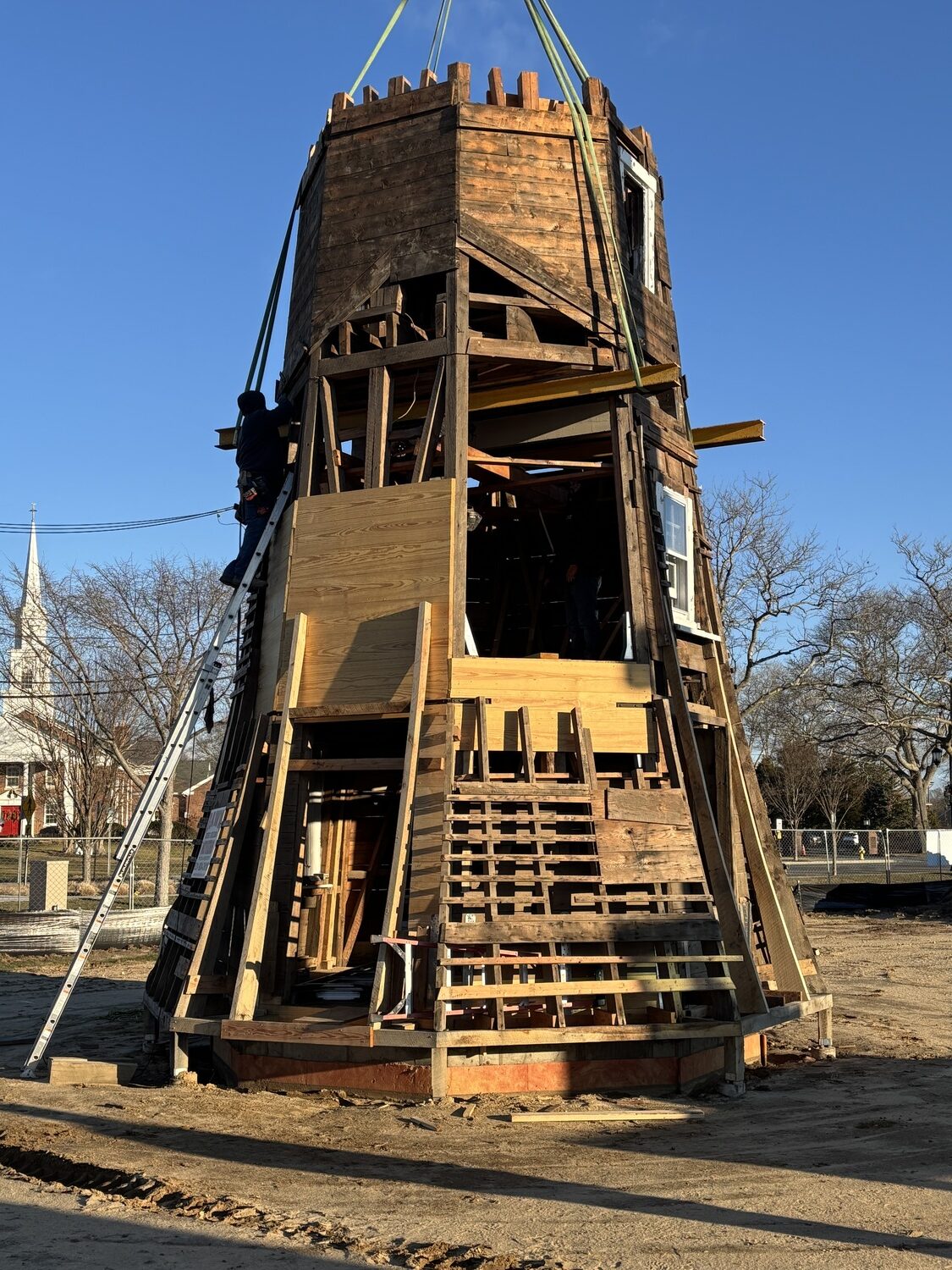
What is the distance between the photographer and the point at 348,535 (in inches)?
516

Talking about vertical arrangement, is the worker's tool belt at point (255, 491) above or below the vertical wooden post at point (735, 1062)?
above

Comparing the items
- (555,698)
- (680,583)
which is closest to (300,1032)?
(555,698)

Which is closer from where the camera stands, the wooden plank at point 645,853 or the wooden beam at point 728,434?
the wooden plank at point 645,853

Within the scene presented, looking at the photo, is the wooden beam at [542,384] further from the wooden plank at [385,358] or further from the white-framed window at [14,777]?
the white-framed window at [14,777]

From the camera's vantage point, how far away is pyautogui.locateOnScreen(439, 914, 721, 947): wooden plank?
1041cm

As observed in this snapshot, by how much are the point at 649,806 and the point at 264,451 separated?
21.2ft

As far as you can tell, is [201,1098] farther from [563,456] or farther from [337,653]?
[563,456]

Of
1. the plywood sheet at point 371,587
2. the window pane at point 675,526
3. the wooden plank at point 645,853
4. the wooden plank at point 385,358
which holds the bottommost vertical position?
the wooden plank at point 645,853

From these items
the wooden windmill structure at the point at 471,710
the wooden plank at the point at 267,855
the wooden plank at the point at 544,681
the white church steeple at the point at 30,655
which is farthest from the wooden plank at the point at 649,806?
the white church steeple at the point at 30,655

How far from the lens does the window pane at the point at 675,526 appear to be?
47.2 feet

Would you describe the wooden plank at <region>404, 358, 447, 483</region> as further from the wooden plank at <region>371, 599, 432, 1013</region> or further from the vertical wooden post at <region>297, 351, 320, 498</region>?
the wooden plank at <region>371, 599, 432, 1013</region>

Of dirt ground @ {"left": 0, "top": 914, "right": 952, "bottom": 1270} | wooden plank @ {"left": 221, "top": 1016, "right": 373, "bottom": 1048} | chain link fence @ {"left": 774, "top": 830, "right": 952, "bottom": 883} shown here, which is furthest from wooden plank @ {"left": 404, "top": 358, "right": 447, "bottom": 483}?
chain link fence @ {"left": 774, "top": 830, "right": 952, "bottom": 883}

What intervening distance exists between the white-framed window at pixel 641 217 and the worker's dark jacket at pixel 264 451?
16.2ft

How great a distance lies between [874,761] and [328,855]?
54161 mm
